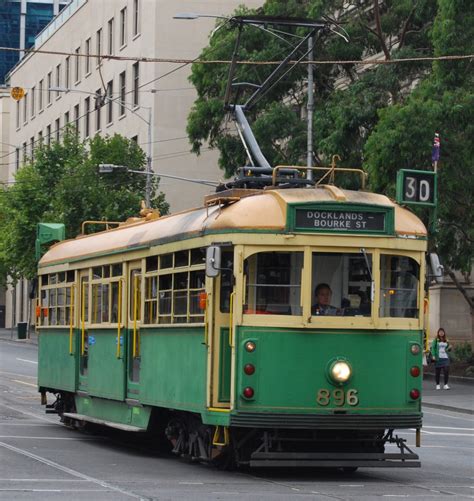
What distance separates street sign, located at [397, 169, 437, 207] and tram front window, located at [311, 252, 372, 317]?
2.62 metres

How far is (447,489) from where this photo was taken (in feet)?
46.5

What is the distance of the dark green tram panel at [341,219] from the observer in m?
14.4

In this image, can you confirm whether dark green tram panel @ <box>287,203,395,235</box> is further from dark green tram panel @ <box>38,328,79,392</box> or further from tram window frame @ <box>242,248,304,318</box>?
dark green tram panel @ <box>38,328,79,392</box>

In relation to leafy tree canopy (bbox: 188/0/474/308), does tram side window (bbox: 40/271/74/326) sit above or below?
below

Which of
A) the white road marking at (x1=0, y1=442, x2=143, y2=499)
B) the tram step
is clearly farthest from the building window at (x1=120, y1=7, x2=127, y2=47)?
the white road marking at (x1=0, y1=442, x2=143, y2=499)

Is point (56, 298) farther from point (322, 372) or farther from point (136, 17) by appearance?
point (136, 17)

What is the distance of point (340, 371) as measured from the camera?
47.1ft

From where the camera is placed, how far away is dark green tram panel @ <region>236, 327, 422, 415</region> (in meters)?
14.2

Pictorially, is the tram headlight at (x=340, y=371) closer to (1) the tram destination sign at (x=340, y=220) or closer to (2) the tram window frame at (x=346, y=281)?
(2) the tram window frame at (x=346, y=281)

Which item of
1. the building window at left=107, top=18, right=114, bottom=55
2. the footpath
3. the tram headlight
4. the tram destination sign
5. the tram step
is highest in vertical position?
the building window at left=107, top=18, right=114, bottom=55

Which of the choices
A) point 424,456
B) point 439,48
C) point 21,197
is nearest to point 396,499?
point 424,456

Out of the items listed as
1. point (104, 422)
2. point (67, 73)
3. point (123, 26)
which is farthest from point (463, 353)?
point (67, 73)

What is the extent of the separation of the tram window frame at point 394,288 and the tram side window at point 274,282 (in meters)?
0.92

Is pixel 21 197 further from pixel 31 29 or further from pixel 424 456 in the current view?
pixel 31 29
